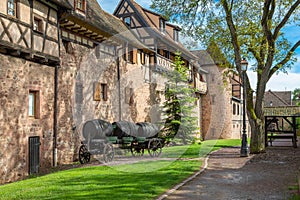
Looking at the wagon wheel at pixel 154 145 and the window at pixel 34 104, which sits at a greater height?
the window at pixel 34 104

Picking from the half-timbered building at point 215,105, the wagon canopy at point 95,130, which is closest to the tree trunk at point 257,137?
the wagon canopy at point 95,130

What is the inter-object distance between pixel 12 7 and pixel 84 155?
6580mm

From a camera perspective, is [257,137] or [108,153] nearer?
[108,153]

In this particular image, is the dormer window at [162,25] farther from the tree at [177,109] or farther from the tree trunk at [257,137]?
the tree trunk at [257,137]

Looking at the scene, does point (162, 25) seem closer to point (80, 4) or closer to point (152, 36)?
point (152, 36)

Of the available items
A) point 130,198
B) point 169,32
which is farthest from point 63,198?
point 169,32

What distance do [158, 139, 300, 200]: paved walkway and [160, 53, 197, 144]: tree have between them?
11.3m

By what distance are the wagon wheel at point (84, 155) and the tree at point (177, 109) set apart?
35.1 ft

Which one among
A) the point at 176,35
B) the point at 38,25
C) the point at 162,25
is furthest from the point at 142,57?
the point at 38,25

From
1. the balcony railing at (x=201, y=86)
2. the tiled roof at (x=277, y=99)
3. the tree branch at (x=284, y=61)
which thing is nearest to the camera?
the tree branch at (x=284, y=61)

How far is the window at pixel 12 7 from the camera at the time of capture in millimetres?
11930

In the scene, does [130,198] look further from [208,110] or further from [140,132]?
[208,110]

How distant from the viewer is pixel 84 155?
15.2 m

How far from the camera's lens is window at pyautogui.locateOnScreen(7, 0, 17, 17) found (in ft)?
39.1
